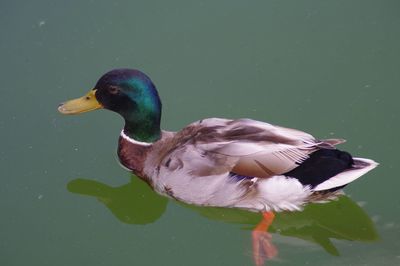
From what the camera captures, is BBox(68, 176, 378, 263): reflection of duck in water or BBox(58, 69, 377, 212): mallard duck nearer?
A: BBox(58, 69, 377, 212): mallard duck

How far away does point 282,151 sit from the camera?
12.2ft

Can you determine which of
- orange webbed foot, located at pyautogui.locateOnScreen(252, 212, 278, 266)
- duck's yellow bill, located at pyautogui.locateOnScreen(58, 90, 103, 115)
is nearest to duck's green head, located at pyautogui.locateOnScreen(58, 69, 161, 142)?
duck's yellow bill, located at pyautogui.locateOnScreen(58, 90, 103, 115)

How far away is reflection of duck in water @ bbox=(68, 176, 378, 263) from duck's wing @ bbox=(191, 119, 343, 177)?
0.47 m

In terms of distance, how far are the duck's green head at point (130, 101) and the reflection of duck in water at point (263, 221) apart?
42 cm

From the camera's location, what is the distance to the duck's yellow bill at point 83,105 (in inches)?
165

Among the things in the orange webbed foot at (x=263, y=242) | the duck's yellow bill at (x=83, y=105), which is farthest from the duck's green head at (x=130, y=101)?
the orange webbed foot at (x=263, y=242)

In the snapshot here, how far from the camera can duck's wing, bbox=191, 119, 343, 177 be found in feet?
12.1

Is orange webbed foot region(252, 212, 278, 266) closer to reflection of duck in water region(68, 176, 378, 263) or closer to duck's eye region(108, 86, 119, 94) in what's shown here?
reflection of duck in water region(68, 176, 378, 263)

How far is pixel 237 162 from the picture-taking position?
146 inches

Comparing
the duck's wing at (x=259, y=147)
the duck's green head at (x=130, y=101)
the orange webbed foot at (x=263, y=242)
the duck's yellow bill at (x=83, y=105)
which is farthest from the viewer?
the duck's yellow bill at (x=83, y=105)

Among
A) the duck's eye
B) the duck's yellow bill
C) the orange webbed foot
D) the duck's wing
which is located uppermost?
the duck's eye

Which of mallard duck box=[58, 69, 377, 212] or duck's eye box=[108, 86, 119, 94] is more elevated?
duck's eye box=[108, 86, 119, 94]

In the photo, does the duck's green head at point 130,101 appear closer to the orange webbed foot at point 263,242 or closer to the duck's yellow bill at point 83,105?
the duck's yellow bill at point 83,105

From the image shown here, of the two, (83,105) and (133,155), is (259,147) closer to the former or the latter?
(133,155)
